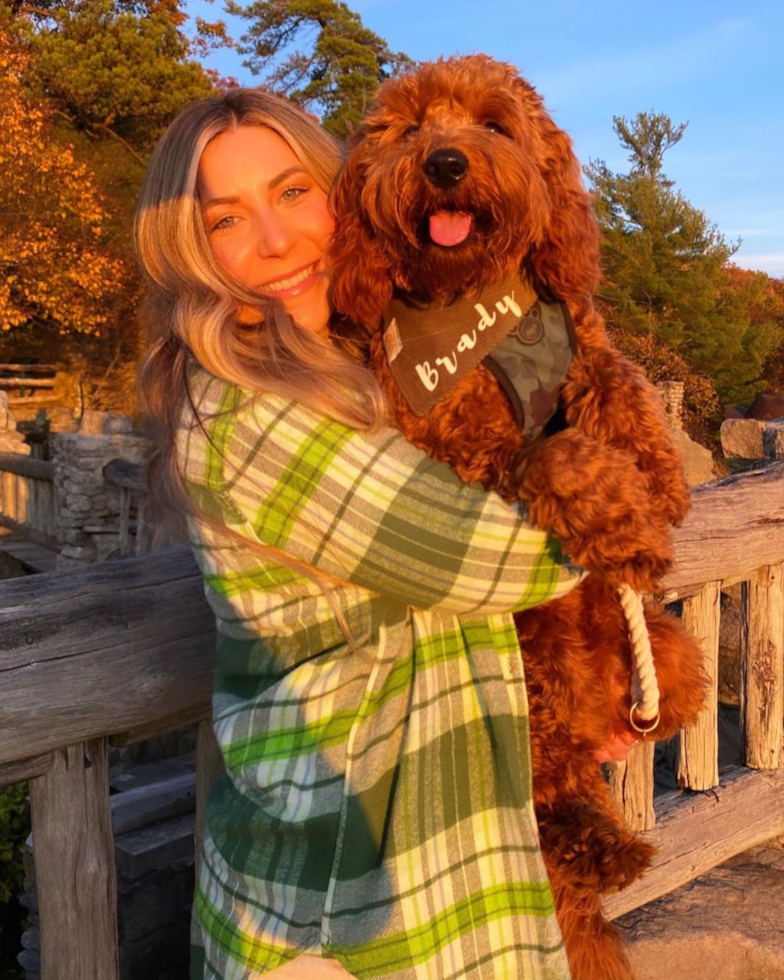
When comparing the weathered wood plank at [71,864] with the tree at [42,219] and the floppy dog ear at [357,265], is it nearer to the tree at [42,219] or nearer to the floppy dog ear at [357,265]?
the floppy dog ear at [357,265]

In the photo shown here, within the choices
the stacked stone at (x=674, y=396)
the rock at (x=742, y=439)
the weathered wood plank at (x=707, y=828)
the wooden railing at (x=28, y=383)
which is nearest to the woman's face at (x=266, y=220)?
the weathered wood plank at (x=707, y=828)

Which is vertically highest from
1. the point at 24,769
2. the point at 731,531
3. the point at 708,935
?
the point at 731,531

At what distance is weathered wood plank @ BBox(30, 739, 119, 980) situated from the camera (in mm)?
1690

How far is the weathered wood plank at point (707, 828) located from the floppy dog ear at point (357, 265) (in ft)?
5.55

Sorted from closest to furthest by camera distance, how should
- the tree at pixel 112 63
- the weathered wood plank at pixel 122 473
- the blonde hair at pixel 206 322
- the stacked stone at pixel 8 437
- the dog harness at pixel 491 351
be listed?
the blonde hair at pixel 206 322 < the dog harness at pixel 491 351 < the weathered wood plank at pixel 122 473 < the stacked stone at pixel 8 437 < the tree at pixel 112 63

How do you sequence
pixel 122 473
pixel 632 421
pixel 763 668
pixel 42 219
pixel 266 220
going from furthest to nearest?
pixel 42 219
pixel 122 473
pixel 763 668
pixel 266 220
pixel 632 421

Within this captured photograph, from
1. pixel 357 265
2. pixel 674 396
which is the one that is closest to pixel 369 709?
pixel 357 265

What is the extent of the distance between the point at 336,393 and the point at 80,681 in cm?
71

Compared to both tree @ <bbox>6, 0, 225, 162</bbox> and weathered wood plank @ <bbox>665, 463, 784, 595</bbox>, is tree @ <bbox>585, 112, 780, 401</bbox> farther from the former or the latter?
weathered wood plank @ <bbox>665, 463, 784, 595</bbox>

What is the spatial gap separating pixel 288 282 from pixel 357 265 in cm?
17

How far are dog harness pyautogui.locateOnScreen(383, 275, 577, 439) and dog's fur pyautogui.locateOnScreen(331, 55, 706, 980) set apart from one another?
0.10 feet

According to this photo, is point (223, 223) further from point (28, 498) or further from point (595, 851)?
point (28, 498)

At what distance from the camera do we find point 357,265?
5.58 feet

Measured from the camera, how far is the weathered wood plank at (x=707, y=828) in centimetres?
258
